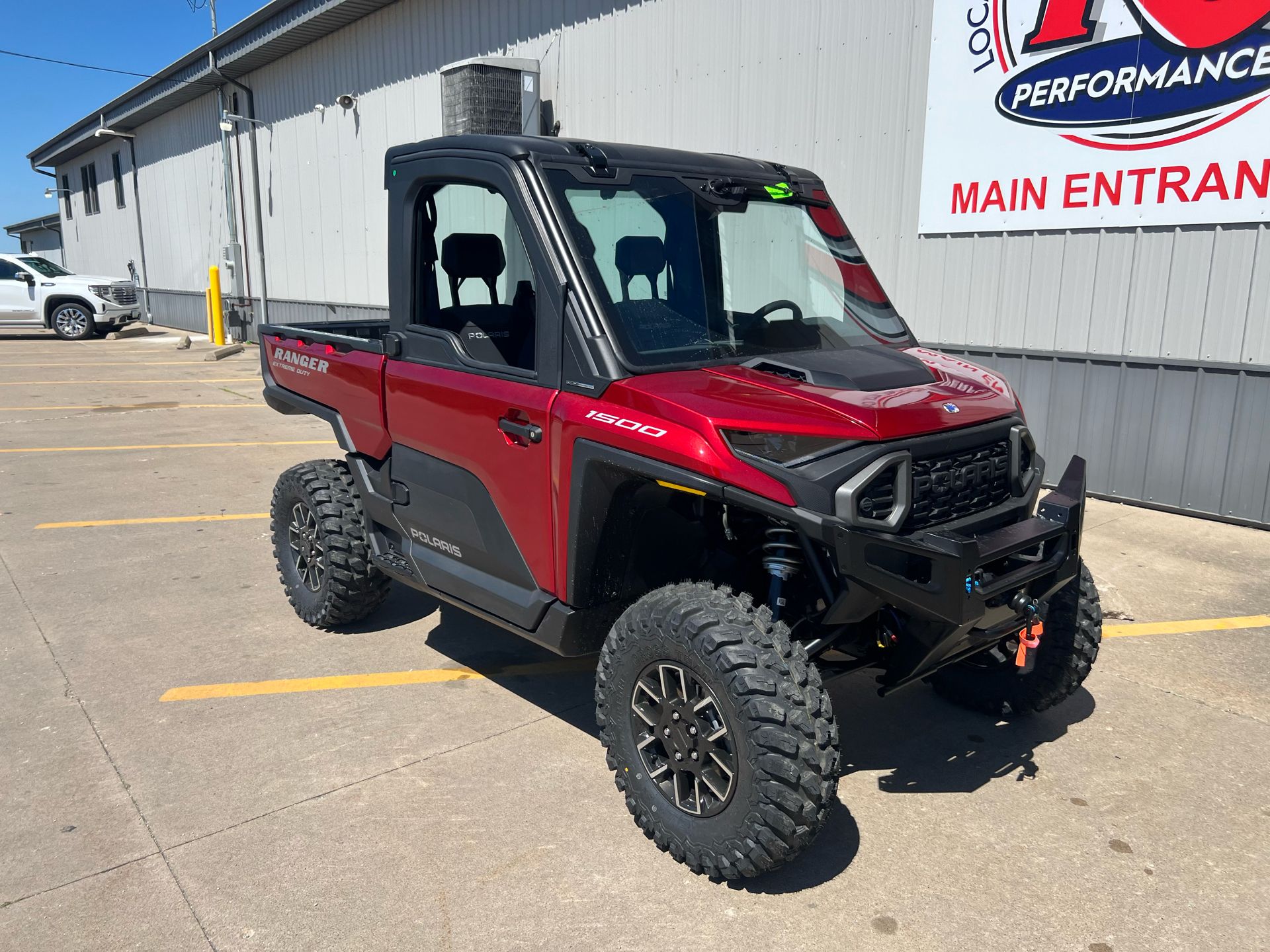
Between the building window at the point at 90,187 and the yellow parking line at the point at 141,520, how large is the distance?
31415 millimetres

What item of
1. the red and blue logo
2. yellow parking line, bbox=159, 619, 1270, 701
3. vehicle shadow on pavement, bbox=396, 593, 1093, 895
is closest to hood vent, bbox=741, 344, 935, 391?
vehicle shadow on pavement, bbox=396, 593, 1093, 895

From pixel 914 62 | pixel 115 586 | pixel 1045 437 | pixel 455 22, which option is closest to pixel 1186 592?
pixel 1045 437

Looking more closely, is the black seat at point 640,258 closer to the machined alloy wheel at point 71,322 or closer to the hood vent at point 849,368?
the hood vent at point 849,368

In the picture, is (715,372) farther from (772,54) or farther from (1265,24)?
(772,54)

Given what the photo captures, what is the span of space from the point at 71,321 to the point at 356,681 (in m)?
22.2

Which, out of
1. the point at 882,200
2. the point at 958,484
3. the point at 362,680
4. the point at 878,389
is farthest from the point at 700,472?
the point at 882,200

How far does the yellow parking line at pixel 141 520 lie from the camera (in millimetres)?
6953

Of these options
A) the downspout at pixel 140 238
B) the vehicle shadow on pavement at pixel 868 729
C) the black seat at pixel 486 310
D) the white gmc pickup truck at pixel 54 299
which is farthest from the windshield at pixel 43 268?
the black seat at pixel 486 310

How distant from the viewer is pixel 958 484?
3068 millimetres

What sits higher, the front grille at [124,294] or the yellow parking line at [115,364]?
the front grille at [124,294]

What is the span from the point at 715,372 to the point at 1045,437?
5750 millimetres

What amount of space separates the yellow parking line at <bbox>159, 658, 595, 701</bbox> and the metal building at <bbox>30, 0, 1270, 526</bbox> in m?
5.11

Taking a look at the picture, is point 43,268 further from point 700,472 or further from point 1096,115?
point 700,472

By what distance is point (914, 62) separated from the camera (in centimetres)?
842
